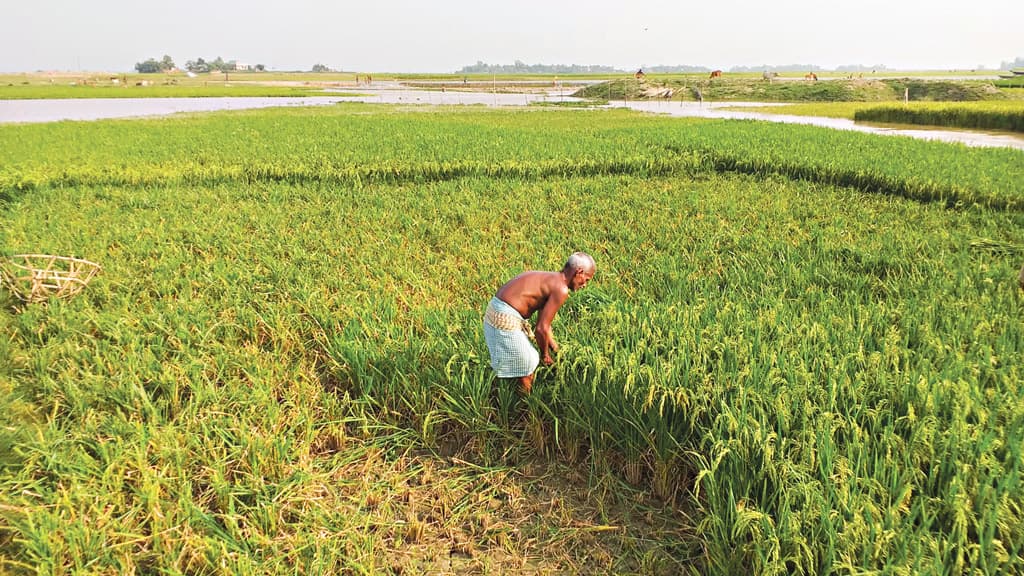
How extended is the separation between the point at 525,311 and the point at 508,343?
0.17 meters

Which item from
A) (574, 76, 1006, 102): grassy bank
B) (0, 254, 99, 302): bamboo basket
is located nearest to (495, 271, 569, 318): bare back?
(0, 254, 99, 302): bamboo basket

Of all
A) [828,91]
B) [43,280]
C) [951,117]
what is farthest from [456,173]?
[828,91]

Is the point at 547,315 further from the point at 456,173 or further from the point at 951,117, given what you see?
the point at 951,117

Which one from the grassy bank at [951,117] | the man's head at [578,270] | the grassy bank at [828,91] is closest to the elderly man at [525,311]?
the man's head at [578,270]

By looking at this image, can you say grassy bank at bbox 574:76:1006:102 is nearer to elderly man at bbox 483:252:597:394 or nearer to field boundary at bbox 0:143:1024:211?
field boundary at bbox 0:143:1024:211

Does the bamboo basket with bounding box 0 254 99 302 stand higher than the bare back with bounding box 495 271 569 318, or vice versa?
the bare back with bounding box 495 271 569 318

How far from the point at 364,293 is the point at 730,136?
10538 mm

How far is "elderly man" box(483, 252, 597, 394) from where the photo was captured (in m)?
2.54

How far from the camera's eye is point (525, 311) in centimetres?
262

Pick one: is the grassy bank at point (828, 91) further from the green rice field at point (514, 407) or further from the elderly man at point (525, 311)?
the elderly man at point (525, 311)

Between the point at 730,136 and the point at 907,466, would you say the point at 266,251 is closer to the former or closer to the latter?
the point at 907,466

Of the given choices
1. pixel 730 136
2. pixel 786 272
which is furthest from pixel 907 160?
pixel 786 272

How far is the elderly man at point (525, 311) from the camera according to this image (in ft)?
8.35

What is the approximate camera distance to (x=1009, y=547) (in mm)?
1744
